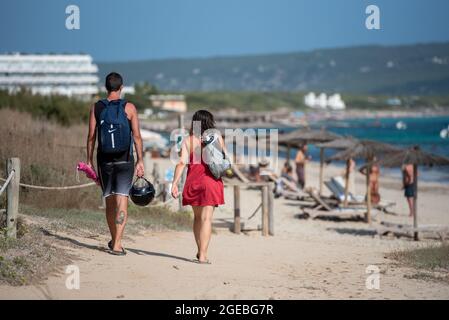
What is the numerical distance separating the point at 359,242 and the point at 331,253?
375 cm

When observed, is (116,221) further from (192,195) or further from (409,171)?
(409,171)

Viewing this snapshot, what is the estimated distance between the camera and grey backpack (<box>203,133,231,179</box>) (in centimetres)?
816

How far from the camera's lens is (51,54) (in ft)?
349

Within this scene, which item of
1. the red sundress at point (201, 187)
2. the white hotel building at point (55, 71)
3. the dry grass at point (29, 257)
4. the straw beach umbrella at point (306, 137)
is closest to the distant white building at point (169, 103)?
the white hotel building at point (55, 71)

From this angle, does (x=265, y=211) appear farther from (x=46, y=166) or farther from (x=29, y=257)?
(x=29, y=257)

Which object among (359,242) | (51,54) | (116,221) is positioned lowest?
(359,242)

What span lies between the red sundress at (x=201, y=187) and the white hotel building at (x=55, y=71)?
279 ft

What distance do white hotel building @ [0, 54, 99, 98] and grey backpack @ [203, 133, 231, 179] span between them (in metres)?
85.0

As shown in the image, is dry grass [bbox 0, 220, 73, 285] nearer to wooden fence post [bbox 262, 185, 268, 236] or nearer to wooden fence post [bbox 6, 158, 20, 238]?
wooden fence post [bbox 6, 158, 20, 238]

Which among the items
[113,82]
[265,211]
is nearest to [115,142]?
[113,82]

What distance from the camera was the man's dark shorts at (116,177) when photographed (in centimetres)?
802

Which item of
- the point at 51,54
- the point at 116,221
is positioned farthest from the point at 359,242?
the point at 51,54
